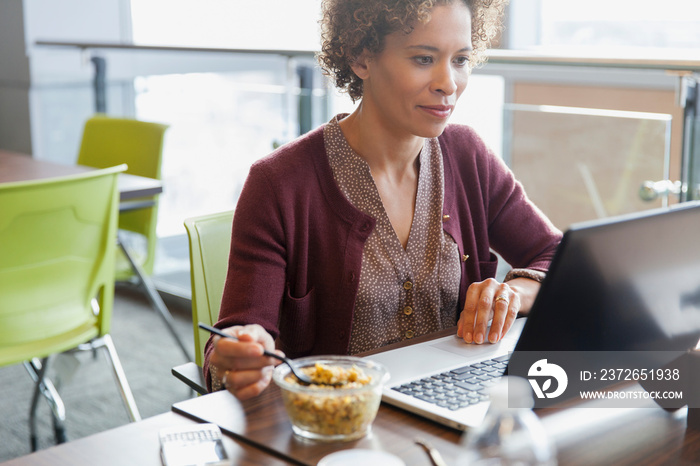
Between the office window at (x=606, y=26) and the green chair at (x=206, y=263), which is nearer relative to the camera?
the green chair at (x=206, y=263)

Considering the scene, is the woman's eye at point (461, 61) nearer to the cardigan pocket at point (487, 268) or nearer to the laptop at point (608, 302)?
the cardigan pocket at point (487, 268)

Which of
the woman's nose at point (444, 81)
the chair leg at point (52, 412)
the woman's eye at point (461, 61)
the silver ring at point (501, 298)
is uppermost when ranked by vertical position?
the woman's eye at point (461, 61)

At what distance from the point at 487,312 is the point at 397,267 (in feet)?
0.83

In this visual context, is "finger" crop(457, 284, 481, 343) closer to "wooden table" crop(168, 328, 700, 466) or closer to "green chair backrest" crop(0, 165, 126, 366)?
"wooden table" crop(168, 328, 700, 466)

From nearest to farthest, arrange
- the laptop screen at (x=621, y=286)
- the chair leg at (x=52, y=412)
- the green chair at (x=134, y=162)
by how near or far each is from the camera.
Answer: the laptop screen at (x=621, y=286), the chair leg at (x=52, y=412), the green chair at (x=134, y=162)

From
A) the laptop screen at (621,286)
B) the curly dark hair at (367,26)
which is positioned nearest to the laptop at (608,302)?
the laptop screen at (621,286)

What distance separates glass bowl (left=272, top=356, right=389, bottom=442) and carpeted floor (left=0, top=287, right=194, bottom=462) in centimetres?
158

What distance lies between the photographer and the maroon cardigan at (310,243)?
131cm

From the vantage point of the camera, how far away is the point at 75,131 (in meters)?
4.43

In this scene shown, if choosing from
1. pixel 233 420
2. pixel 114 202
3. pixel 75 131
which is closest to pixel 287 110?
pixel 114 202

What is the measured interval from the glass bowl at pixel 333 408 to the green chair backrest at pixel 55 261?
4.00 ft

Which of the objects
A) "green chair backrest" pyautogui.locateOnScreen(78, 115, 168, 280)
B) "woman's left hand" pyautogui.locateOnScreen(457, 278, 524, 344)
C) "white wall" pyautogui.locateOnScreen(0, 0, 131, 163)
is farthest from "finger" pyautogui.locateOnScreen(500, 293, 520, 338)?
"white wall" pyautogui.locateOnScreen(0, 0, 131, 163)

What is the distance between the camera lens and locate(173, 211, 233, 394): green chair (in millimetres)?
1502

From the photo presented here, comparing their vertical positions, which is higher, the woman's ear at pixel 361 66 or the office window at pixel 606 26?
the office window at pixel 606 26
